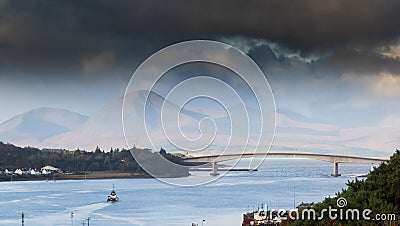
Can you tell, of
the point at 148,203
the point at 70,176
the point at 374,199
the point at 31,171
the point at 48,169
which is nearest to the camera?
the point at 374,199

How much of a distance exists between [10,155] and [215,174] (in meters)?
21.1

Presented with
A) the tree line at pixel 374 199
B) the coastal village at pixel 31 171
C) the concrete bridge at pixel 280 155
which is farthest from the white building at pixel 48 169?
the tree line at pixel 374 199

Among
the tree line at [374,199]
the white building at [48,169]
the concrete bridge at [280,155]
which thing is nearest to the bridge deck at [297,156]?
the concrete bridge at [280,155]

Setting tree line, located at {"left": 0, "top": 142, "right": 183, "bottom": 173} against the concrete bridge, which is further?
tree line, located at {"left": 0, "top": 142, "right": 183, "bottom": 173}

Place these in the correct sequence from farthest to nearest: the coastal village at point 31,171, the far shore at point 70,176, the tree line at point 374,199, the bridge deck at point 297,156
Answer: the coastal village at point 31,171 < the far shore at point 70,176 < the bridge deck at point 297,156 < the tree line at point 374,199

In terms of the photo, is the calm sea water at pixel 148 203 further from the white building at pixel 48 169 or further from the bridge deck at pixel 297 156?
the white building at pixel 48 169

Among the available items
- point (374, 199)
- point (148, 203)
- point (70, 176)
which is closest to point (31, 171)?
point (70, 176)

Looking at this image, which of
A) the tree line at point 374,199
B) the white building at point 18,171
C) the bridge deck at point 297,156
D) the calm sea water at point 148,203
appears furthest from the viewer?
the white building at point 18,171

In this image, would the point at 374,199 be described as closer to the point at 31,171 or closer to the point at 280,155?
the point at 280,155

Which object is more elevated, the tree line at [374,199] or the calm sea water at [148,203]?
the tree line at [374,199]

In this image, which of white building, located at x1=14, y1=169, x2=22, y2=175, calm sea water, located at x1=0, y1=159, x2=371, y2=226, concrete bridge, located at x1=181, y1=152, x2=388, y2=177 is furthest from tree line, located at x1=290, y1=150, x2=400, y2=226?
white building, located at x1=14, y1=169, x2=22, y2=175

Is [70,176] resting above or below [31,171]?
below

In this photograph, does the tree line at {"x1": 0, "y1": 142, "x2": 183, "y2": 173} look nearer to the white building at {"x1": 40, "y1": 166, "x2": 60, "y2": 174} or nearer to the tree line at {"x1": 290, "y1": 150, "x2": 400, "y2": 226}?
the white building at {"x1": 40, "y1": 166, "x2": 60, "y2": 174}

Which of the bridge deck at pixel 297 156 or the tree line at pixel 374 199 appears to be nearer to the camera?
the tree line at pixel 374 199
